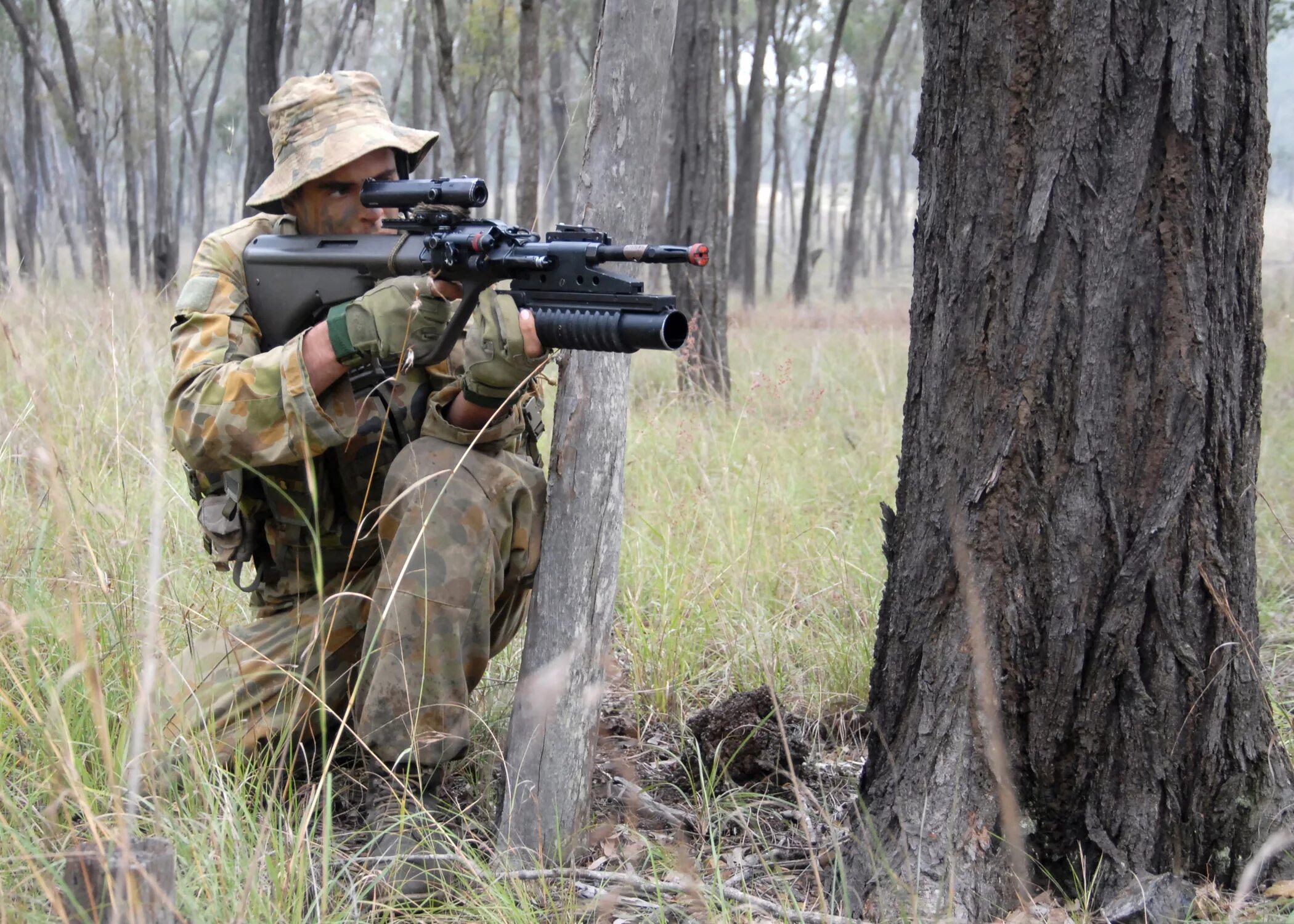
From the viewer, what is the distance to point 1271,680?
2.57m

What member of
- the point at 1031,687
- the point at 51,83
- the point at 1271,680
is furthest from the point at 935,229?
the point at 51,83

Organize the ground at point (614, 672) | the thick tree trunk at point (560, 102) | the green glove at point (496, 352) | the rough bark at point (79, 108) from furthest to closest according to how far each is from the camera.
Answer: the thick tree trunk at point (560, 102) < the rough bark at point (79, 108) < the green glove at point (496, 352) < the ground at point (614, 672)

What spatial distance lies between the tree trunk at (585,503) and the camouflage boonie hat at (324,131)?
56 cm

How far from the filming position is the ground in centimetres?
164

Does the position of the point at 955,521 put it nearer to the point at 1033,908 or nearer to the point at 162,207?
the point at 1033,908

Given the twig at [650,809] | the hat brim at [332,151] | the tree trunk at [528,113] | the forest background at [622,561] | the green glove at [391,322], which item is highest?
the tree trunk at [528,113]

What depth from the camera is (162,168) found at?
13.8 meters

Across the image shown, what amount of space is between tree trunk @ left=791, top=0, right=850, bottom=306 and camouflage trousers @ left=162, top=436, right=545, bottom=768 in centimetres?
1051

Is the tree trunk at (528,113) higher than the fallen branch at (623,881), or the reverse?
the tree trunk at (528,113)

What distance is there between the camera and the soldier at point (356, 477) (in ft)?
6.83

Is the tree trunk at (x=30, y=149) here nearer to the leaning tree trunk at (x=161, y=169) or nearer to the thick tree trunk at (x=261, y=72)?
the leaning tree trunk at (x=161, y=169)

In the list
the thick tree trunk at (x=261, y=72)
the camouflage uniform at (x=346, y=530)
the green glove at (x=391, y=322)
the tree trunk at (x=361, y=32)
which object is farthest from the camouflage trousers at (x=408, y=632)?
the tree trunk at (x=361, y=32)

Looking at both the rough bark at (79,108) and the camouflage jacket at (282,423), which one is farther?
the rough bark at (79,108)

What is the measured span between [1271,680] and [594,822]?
1.63 m
